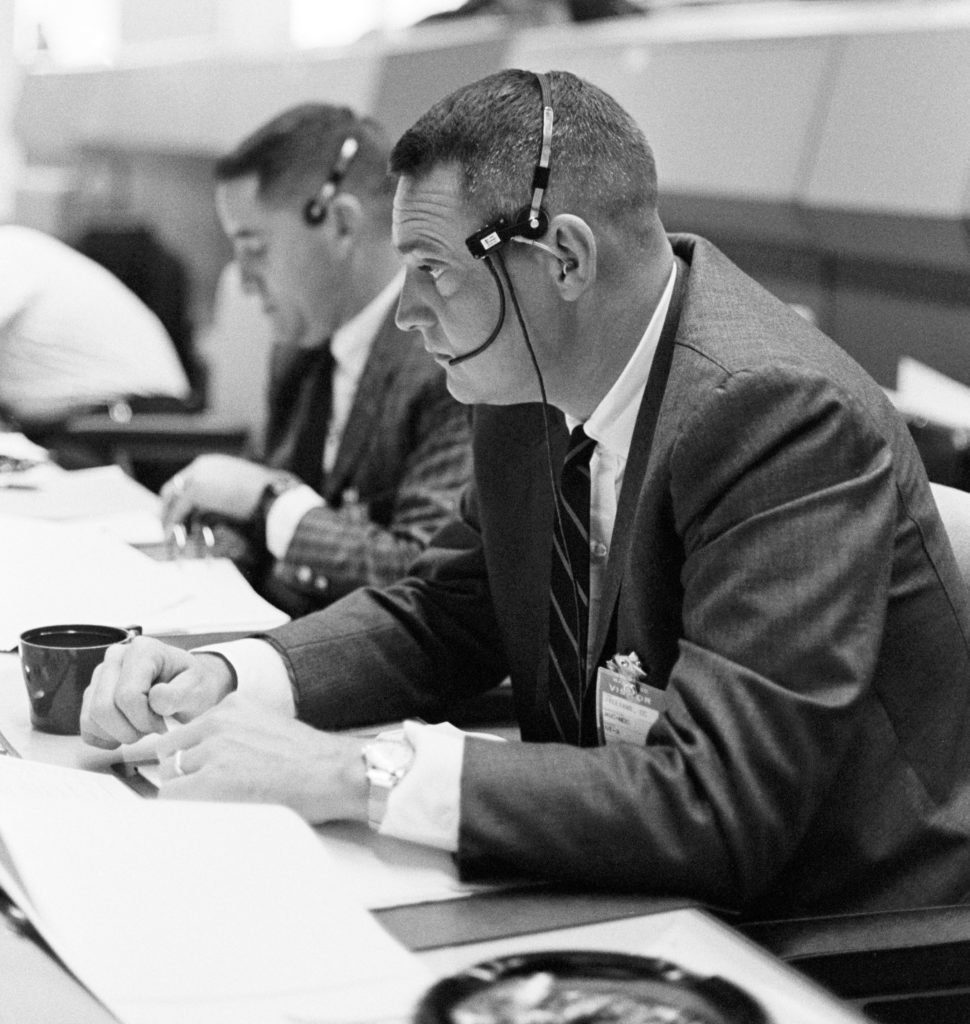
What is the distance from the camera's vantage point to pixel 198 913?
969 millimetres

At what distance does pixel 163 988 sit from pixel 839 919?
1.50 feet

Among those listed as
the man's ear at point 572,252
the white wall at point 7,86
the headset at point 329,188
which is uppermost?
the man's ear at point 572,252

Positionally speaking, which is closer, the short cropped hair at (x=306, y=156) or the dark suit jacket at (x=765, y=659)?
the dark suit jacket at (x=765, y=659)

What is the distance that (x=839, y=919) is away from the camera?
3.50 ft

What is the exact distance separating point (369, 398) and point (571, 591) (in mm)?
929

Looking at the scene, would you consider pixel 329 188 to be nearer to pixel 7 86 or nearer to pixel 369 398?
pixel 369 398

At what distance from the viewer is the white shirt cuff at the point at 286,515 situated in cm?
220

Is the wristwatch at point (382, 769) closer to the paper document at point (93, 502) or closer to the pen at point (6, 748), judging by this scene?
the pen at point (6, 748)

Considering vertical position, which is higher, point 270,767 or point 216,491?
point 270,767

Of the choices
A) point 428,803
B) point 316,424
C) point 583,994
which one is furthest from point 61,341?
point 583,994

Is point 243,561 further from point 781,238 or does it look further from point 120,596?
point 781,238

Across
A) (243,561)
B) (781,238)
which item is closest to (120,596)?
(243,561)

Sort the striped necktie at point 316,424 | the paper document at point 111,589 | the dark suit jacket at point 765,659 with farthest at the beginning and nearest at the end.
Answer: the striped necktie at point 316,424, the paper document at point 111,589, the dark suit jacket at point 765,659

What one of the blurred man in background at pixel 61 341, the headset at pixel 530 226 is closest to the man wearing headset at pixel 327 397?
the blurred man in background at pixel 61 341
